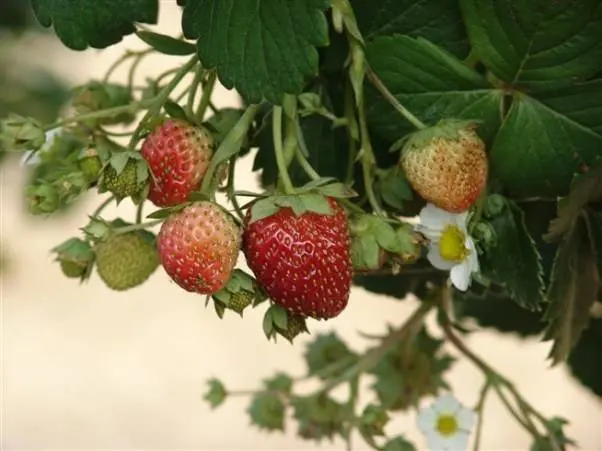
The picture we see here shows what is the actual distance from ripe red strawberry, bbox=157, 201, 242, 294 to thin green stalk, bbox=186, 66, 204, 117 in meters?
0.06

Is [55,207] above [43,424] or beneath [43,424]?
above

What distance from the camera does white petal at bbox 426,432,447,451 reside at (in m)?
0.66

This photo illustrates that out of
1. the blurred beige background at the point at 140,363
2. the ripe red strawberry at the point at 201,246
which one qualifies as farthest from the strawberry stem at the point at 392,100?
the blurred beige background at the point at 140,363

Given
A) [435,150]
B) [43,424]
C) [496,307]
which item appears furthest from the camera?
[43,424]

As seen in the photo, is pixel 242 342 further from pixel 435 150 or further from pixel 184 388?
pixel 435 150

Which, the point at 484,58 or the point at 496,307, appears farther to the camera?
the point at 496,307

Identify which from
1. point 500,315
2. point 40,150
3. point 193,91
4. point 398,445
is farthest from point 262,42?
point 500,315

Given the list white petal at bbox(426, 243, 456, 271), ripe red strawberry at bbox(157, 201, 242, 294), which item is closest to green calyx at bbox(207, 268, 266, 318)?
ripe red strawberry at bbox(157, 201, 242, 294)

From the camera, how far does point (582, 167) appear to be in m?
0.53

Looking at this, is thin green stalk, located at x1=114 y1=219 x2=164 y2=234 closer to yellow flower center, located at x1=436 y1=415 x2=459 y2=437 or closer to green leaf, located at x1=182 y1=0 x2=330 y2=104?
green leaf, located at x1=182 y1=0 x2=330 y2=104

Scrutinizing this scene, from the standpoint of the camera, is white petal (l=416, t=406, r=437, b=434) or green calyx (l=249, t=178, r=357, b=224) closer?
green calyx (l=249, t=178, r=357, b=224)

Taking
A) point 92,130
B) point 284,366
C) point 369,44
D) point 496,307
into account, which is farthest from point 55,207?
point 284,366

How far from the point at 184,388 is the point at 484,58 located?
1.41 m

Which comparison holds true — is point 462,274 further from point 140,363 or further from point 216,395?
point 140,363
